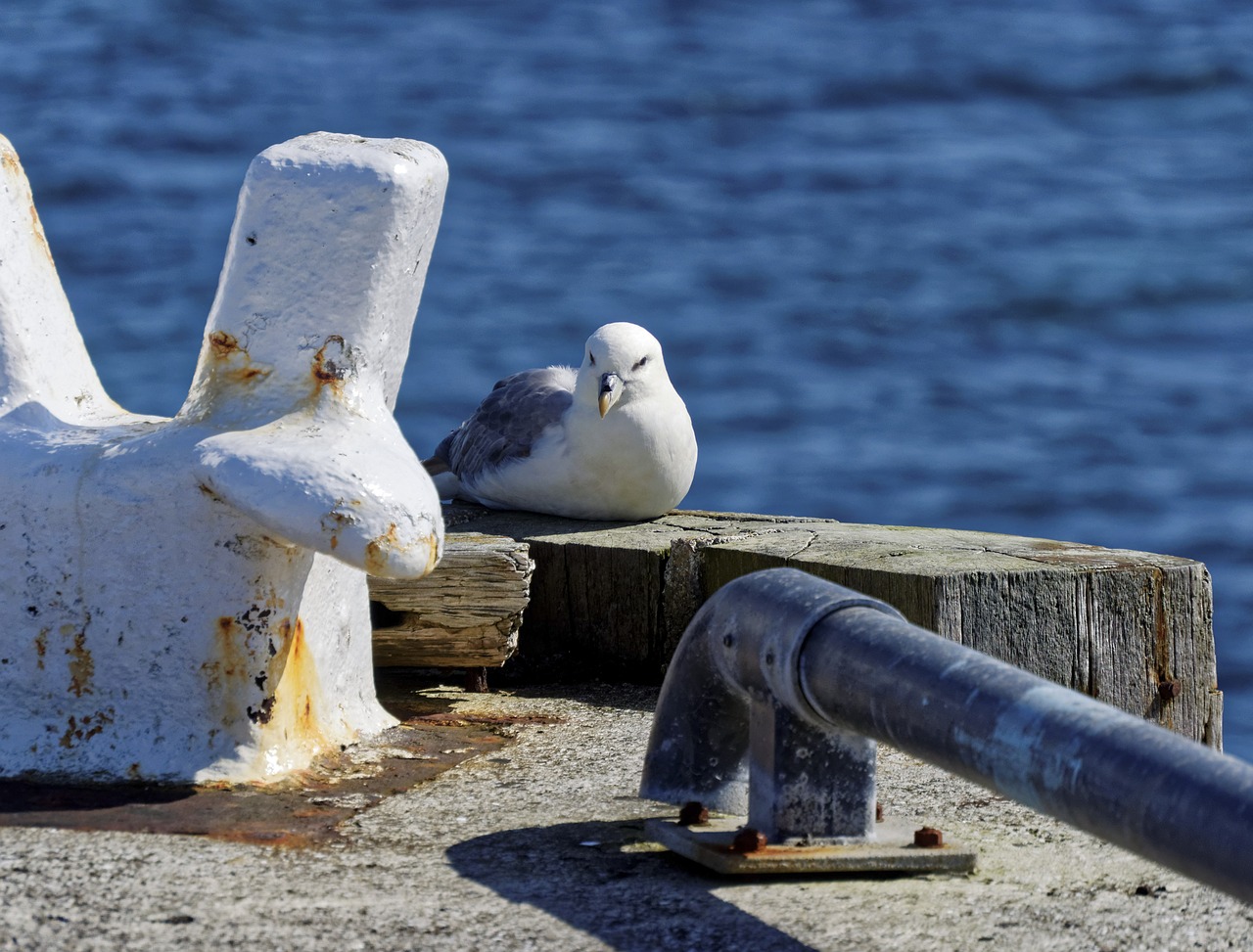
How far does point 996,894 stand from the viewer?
2801 millimetres

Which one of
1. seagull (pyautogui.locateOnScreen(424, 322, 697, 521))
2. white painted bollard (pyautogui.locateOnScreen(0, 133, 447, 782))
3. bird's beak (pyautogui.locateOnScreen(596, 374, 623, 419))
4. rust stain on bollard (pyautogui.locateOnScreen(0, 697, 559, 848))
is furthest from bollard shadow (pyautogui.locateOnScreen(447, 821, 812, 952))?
bird's beak (pyautogui.locateOnScreen(596, 374, 623, 419))

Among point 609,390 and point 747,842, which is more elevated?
point 609,390

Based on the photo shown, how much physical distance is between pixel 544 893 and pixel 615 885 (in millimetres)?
128

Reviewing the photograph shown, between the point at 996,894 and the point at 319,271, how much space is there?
179cm

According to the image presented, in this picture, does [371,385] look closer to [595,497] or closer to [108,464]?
[108,464]

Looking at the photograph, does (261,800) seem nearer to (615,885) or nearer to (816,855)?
(615,885)

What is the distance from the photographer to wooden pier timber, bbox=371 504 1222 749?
4.11 metres

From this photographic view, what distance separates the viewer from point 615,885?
279 cm

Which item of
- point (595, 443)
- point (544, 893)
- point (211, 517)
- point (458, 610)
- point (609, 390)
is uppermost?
point (609, 390)

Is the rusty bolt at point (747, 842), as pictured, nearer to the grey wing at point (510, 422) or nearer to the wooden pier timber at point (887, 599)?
the wooden pier timber at point (887, 599)

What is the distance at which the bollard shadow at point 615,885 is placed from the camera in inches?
100

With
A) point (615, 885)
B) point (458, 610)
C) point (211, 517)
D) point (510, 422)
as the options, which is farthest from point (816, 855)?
point (510, 422)

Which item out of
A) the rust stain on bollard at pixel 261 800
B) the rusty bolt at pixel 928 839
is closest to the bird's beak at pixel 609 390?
the rust stain on bollard at pixel 261 800

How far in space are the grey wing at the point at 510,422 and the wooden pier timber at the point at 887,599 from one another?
100 centimetres
